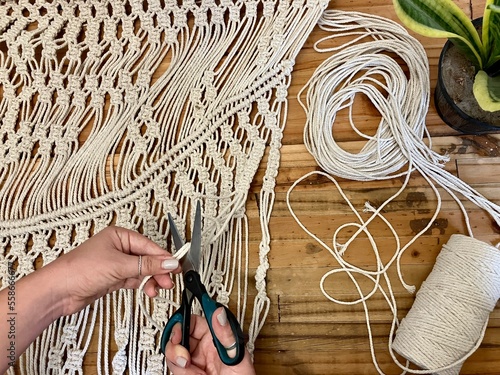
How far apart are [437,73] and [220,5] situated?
1.55ft

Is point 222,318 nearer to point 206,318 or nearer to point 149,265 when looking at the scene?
point 206,318

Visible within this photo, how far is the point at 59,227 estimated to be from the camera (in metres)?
0.91

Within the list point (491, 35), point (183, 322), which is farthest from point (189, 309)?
point (491, 35)

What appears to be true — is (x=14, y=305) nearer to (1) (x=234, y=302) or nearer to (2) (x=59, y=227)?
(2) (x=59, y=227)

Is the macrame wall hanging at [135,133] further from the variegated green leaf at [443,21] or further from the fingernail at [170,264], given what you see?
the variegated green leaf at [443,21]

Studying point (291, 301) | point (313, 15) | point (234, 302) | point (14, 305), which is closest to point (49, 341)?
point (14, 305)

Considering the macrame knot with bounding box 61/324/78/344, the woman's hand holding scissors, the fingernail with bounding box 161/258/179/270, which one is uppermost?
the fingernail with bounding box 161/258/179/270

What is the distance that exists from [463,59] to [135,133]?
0.64m

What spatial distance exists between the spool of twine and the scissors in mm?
297

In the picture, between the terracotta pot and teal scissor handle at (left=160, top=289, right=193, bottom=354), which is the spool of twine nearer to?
the terracotta pot

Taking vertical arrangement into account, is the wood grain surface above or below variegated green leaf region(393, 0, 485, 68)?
below

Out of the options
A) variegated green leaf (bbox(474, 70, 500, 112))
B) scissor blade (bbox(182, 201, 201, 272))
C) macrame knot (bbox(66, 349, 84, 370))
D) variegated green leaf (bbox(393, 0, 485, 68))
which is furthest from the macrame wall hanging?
variegated green leaf (bbox(474, 70, 500, 112))

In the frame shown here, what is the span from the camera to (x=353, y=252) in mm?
876

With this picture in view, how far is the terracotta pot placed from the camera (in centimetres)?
83
